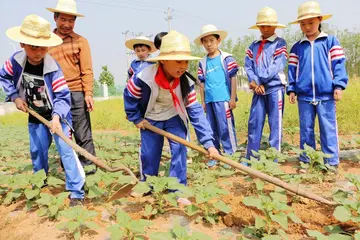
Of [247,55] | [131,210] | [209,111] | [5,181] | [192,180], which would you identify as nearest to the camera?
[131,210]

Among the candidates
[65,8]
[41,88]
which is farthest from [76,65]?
[41,88]

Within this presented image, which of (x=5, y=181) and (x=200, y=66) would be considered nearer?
(x=5, y=181)

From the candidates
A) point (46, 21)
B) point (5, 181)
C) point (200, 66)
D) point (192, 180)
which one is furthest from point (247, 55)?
point (5, 181)

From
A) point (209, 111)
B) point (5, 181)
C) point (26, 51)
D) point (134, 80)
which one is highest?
point (26, 51)

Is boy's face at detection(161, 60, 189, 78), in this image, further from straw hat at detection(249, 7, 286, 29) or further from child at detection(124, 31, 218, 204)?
straw hat at detection(249, 7, 286, 29)

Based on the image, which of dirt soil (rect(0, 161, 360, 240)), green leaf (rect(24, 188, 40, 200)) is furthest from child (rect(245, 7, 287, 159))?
green leaf (rect(24, 188, 40, 200))

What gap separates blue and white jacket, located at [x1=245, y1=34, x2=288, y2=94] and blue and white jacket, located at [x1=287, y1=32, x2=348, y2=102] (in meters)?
0.21

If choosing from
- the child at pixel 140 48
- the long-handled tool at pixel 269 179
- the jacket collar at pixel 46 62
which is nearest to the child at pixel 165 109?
the long-handled tool at pixel 269 179

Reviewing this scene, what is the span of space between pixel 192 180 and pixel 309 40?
6.46 ft

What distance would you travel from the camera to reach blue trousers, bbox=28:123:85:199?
3051mm

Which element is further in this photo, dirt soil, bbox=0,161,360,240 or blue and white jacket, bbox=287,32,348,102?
blue and white jacket, bbox=287,32,348,102

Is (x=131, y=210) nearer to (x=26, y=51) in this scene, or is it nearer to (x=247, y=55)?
(x=26, y=51)

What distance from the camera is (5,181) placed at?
3217 millimetres

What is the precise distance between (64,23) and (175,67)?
1.60 m
